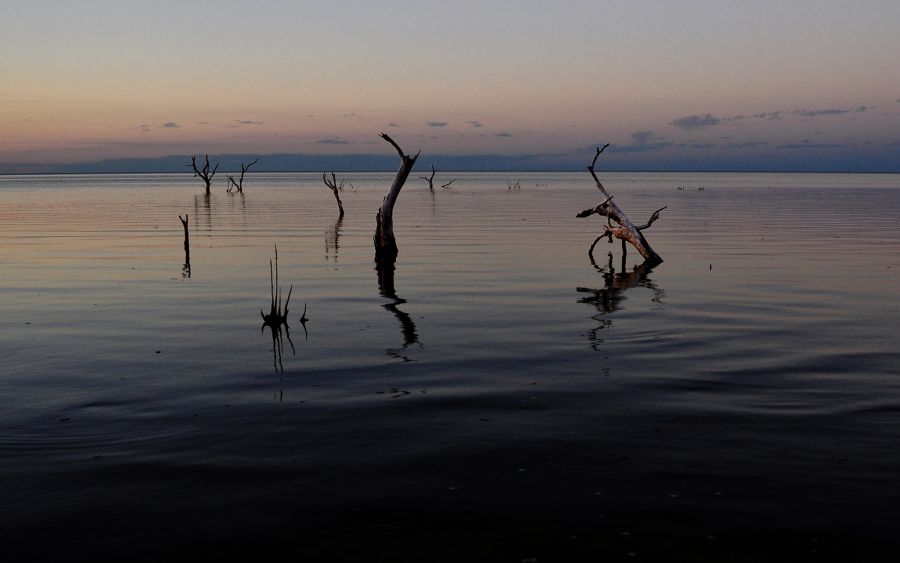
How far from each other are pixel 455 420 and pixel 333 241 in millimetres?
26725

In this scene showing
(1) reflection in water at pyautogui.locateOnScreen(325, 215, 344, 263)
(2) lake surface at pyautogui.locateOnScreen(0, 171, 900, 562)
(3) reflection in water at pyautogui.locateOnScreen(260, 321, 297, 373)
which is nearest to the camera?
(2) lake surface at pyautogui.locateOnScreen(0, 171, 900, 562)

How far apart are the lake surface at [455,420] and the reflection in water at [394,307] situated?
12 cm

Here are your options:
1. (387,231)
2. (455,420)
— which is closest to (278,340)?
(455,420)

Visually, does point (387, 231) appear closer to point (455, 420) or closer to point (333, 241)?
point (333, 241)

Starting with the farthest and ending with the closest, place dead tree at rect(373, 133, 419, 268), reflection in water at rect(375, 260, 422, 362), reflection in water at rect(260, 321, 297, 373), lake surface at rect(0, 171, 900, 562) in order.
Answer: dead tree at rect(373, 133, 419, 268), reflection in water at rect(375, 260, 422, 362), reflection in water at rect(260, 321, 297, 373), lake surface at rect(0, 171, 900, 562)

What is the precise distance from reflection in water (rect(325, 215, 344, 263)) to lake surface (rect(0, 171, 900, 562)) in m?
7.34

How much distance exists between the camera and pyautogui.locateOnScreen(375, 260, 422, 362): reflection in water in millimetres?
13367

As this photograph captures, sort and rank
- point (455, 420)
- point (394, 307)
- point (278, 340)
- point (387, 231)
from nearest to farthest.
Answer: point (455, 420) → point (278, 340) → point (394, 307) → point (387, 231)

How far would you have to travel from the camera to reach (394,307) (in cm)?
1791

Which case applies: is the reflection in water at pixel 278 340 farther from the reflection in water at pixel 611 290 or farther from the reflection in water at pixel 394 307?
the reflection in water at pixel 611 290

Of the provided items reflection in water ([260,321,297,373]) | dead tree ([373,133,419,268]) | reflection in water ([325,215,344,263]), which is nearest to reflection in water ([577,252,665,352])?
reflection in water ([260,321,297,373])

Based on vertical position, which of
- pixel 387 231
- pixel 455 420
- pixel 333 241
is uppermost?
pixel 387 231

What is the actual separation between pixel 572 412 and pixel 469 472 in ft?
7.90

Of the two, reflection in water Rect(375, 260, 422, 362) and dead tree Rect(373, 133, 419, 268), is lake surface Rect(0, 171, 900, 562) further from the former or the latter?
→ dead tree Rect(373, 133, 419, 268)
